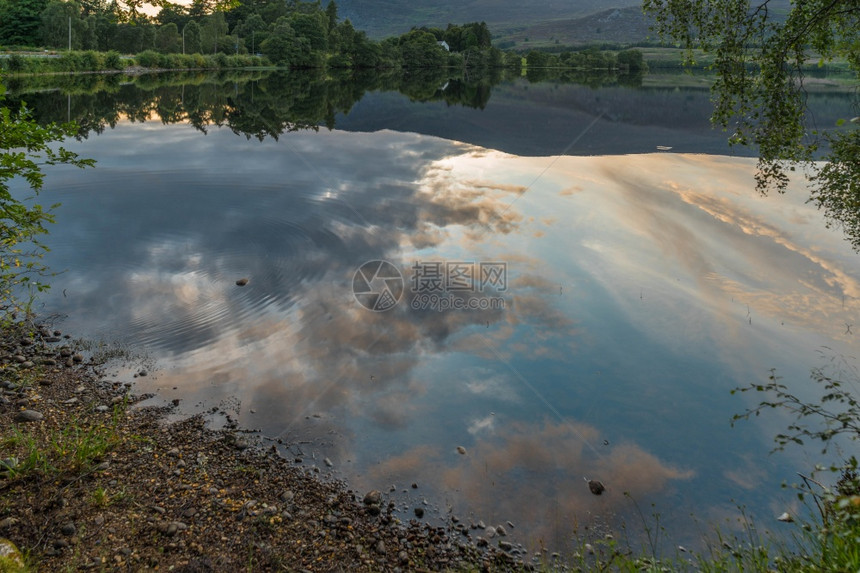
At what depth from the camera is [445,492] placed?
8.69 meters

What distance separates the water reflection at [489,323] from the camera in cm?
949

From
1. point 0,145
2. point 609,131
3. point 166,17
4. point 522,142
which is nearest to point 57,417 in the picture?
point 0,145

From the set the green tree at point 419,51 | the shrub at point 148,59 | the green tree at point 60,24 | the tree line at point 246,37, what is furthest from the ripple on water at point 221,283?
the green tree at point 419,51

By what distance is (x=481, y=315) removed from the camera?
597 inches

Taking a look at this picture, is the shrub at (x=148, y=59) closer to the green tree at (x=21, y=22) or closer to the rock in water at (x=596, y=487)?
the green tree at (x=21, y=22)

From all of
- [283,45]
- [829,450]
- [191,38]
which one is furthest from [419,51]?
[829,450]

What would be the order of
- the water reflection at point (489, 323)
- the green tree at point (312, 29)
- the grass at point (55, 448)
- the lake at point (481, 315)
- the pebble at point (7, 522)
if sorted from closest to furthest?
1. the pebble at point (7, 522)
2. the grass at point (55, 448)
3. the lake at point (481, 315)
4. the water reflection at point (489, 323)
5. the green tree at point (312, 29)

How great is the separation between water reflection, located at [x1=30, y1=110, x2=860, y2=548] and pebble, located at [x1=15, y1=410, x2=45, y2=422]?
80.7 inches

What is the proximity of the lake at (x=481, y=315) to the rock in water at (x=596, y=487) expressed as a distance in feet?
0.36

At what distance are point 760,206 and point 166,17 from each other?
16153 centimetres

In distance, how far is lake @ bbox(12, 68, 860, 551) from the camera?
30.7 ft

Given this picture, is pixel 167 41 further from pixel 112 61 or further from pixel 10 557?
pixel 10 557

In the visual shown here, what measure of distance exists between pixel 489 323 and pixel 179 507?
910cm

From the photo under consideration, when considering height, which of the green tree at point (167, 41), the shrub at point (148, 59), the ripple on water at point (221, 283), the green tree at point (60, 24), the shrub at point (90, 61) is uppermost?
the green tree at point (167, 41)
